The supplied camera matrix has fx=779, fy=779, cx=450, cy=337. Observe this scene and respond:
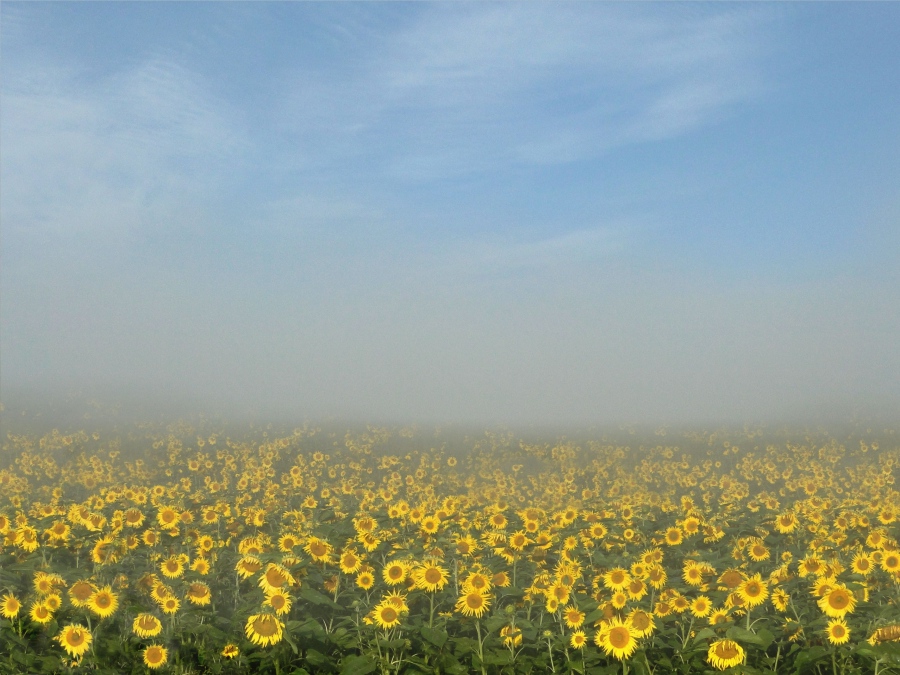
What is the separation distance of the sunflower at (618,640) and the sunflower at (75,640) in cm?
471

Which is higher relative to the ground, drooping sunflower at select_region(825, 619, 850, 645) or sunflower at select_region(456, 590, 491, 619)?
sunflower at select_region(456, 590, 491, 619)

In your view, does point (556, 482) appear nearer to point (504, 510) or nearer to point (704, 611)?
point (504, 510)


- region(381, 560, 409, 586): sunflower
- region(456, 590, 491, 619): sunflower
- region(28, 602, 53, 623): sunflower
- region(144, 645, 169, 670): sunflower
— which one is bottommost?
region(144, 645, 169, 670): sunflower

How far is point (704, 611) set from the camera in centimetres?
737

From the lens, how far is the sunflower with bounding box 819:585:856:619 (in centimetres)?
708

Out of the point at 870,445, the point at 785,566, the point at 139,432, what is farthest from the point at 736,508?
the point at 139,432

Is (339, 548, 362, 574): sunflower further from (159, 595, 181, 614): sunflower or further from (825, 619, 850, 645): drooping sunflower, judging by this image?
(825, 619, 850, 645): drooping sunflower

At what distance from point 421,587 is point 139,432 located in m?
27.4

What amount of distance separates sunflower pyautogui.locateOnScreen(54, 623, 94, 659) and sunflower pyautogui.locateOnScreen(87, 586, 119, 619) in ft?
0.75

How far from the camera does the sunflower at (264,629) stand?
6957mm

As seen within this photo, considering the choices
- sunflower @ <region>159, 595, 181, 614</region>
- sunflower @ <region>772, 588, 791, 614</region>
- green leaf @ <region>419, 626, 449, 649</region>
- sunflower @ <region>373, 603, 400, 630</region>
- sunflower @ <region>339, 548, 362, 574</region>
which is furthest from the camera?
sunflower @ <region>339, 548, 362, 574</region>

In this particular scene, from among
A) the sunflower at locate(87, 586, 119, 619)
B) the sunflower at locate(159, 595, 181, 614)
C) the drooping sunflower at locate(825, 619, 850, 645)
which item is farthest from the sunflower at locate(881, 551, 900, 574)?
the sunflower at locate(87, 586, 119, 619)

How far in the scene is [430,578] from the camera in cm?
762

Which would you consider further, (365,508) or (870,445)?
(870,445)
